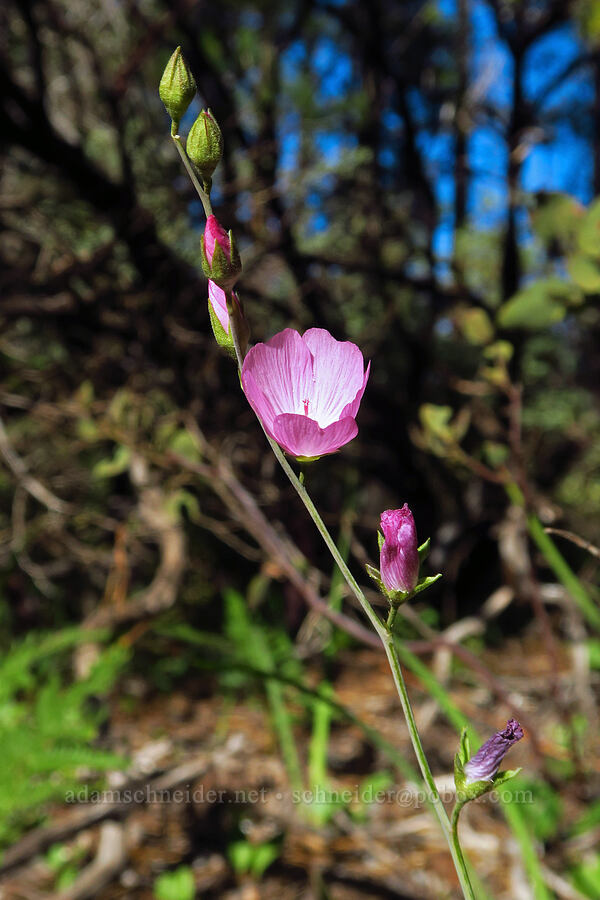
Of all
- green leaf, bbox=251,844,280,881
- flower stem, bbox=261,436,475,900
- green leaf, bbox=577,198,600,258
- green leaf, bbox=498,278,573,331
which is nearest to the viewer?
flower stem, bbox=261,436,475,900

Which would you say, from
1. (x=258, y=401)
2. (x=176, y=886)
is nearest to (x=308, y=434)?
(x=258, y=401)

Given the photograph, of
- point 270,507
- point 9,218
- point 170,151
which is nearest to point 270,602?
point 270,507

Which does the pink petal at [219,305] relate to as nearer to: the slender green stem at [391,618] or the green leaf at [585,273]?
the slender green stem at [391,618]

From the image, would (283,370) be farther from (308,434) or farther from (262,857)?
(262,857)

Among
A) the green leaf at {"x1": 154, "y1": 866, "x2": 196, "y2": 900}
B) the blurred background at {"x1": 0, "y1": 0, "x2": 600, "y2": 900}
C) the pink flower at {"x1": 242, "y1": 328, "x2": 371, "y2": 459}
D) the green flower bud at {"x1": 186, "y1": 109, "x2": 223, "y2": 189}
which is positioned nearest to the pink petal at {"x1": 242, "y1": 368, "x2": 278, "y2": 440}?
the pink flower at {"x1": 242, "y1": 328, "x2": 371, "y2": 459}

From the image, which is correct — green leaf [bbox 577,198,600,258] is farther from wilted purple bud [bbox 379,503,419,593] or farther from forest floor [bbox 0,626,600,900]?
wilted purple bud [bbox 379,503,419,593]
